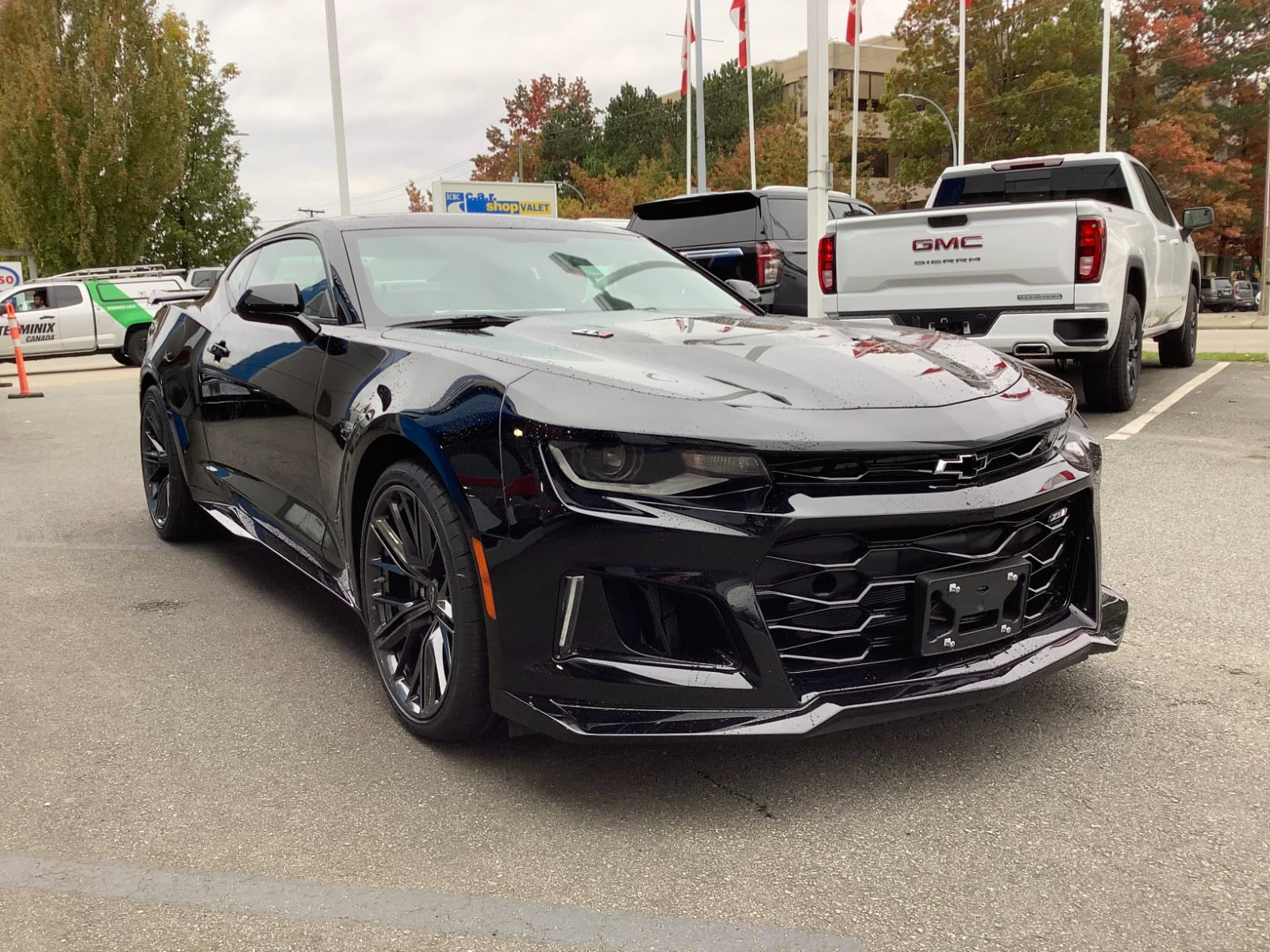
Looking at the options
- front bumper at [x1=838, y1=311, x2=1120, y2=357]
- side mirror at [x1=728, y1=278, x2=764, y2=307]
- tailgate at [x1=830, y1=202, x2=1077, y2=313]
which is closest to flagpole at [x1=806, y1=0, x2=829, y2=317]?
tailgate at [x1=830, y1=202, x2=1077, y2=313]

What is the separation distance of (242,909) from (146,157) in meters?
32.0

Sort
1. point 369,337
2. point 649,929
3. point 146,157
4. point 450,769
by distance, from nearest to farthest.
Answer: point 649,929 → point 450,769 → point 369,337 → point 146,157

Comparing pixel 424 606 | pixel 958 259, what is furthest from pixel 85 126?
pixel 424 606

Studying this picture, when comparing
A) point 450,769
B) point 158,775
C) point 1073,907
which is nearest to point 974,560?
point 1073,907

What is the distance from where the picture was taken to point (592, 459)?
2.46 m

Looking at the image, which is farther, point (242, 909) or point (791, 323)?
point (791, 323)

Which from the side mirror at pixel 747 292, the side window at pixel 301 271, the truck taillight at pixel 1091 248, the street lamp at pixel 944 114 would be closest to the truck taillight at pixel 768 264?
the truck taillight at pixel 1091 248

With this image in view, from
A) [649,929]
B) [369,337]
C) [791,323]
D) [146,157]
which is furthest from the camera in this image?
[146,157]

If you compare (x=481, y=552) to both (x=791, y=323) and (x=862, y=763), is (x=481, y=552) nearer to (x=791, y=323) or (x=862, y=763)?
(x=862, y=763)

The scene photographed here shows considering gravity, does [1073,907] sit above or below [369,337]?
below

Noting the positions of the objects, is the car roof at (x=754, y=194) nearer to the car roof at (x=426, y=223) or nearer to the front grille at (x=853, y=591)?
the car roof at (x=426, y=223)

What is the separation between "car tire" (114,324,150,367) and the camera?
2044 cm

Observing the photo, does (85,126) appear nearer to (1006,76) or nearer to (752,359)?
(1006,76)

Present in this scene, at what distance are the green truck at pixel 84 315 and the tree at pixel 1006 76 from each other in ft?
84.3
